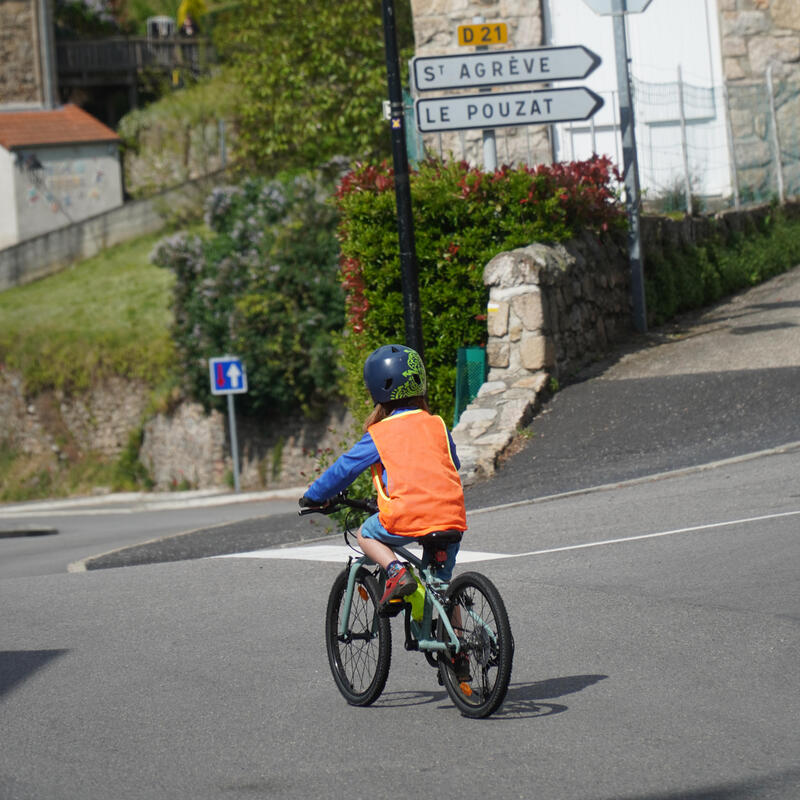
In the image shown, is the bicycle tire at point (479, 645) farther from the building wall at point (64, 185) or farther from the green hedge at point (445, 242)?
the building wall at point (64, 185)

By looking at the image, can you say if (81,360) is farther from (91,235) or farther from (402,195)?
(402,195)

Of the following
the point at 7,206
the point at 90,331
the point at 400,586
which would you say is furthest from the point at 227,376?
the point at 7,206

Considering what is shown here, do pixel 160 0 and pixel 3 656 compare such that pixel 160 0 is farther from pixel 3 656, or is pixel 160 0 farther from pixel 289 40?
pixel 3 656

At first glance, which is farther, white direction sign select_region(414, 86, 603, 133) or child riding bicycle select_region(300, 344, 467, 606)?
white direction sign select_region(414, 86, 603, 133)

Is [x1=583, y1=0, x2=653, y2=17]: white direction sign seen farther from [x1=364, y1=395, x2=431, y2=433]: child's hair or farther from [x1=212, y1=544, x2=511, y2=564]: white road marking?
[x1=364, y1=395, x2=431, y2=433]: child's hair

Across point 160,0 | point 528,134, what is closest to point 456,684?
point 528,134

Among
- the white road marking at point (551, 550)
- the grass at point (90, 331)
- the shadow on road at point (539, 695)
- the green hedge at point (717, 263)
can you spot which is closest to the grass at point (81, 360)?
the grass at point (90, 331)

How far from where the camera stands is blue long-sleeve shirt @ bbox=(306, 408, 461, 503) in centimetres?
588

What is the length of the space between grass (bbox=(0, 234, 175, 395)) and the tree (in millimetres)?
5099

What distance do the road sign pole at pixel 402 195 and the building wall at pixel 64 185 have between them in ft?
106

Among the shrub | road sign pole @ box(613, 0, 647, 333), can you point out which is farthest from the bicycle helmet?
the shrub

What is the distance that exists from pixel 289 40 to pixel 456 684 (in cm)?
3055

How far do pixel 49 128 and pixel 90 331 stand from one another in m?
16.1

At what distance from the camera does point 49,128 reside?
46.3 metres
